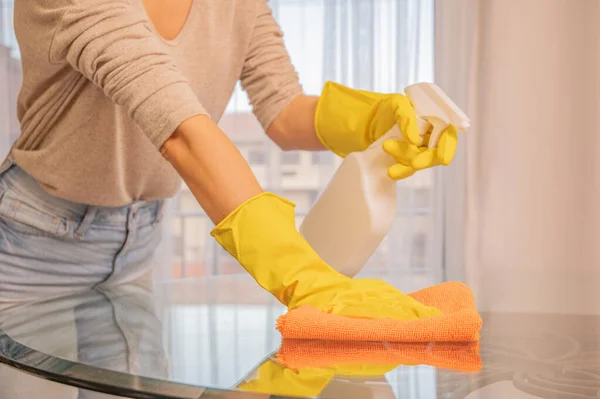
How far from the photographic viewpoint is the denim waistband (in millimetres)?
1156

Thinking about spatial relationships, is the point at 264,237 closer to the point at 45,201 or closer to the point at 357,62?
the point at 45,201

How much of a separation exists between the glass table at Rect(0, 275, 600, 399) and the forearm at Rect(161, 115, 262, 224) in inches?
6.0

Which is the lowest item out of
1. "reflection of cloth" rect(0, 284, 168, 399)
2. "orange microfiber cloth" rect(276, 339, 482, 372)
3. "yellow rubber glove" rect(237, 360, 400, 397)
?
"reflection of cloth" rect(0, 284, 168, 399)

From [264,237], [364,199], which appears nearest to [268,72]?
[364,199]

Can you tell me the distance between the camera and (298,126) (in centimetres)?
123

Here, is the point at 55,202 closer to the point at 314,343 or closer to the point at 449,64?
the point at 314,343

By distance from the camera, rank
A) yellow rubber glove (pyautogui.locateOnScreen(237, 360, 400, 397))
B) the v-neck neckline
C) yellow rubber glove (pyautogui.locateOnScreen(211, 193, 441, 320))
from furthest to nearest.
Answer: the v-neck neckline < yellow rubber glove (pyautogui.locateOnScreen(211, 193, 441, 320)) < yellow rubber glove (pyautogui.locateOnScreen(237, 360, 400, 397))

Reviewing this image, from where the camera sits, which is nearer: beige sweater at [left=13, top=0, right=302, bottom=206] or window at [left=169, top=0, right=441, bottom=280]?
beige sweater at [left=13, top=0, right=302, bottom=206]

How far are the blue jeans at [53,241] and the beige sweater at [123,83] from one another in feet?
0.13

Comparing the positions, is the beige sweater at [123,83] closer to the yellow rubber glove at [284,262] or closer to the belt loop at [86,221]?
the belt loop at [86,221]

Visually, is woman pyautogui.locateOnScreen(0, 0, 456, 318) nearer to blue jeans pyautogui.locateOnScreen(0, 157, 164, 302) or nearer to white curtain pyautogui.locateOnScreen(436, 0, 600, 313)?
blue jeans pyautogui.locateOnScreen(0, 157, 164, 302)

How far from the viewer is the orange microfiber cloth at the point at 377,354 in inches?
25.4

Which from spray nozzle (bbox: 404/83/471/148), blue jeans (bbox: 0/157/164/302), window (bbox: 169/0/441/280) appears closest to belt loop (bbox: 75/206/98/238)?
blue jeans (bbox: 0/157/164/302)

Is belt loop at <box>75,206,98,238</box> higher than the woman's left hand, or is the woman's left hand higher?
the woman's left hand
